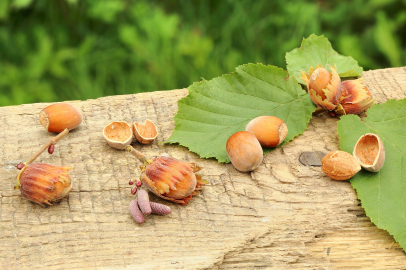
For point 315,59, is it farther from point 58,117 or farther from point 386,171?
point 58,117

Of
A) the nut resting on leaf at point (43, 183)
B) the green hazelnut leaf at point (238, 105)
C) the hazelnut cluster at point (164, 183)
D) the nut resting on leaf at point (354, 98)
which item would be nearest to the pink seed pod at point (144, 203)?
the hazelnut cluster at point (164, 183)

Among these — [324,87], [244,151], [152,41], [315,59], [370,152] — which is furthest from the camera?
[152,41]

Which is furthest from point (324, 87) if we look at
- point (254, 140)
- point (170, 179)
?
point (170, 179)

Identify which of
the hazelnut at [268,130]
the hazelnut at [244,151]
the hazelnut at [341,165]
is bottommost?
the hazelnut at [244,151]

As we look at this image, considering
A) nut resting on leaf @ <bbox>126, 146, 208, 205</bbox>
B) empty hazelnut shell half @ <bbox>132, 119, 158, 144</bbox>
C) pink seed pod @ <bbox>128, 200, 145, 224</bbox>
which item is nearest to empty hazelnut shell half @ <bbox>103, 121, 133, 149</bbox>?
empty hazelnut shell half @ <bbox>132, 119, 158, 144</bbox>

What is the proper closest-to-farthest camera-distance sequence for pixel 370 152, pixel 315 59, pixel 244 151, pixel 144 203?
pixel 144 203, pixel 244 151, pixel 370 152, pixel 315 59

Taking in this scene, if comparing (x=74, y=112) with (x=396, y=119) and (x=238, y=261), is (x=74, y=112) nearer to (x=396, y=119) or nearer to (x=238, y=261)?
(x=238, y=261)

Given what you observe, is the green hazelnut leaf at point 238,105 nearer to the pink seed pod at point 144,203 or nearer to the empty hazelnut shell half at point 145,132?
the empty hazelnut shell half at point 145,132
